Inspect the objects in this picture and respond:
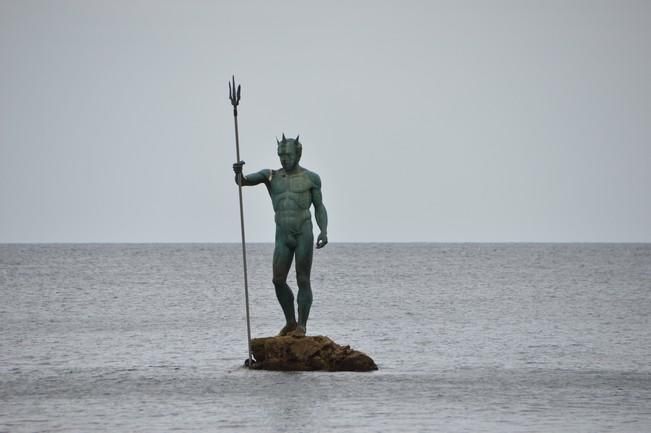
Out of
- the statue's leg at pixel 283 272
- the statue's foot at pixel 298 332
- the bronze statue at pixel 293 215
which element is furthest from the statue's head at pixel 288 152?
the statue's foot at pixel 298 332

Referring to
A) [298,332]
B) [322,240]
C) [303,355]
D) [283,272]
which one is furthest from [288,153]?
[303,355]

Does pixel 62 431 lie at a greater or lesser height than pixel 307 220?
lesser

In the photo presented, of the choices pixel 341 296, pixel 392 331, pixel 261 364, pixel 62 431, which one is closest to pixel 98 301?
pixel 341 296

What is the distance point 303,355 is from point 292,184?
8.35ft

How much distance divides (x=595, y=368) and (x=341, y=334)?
31.1 ft

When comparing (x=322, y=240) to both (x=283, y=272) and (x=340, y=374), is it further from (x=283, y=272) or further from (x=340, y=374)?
(x=340, y=374)

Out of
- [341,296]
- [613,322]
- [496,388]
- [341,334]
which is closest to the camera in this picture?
[496,388]

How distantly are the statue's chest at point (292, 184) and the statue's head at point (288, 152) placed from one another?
156 millimetres

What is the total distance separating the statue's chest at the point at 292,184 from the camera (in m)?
22.8

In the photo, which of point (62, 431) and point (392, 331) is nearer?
point (62, 431)

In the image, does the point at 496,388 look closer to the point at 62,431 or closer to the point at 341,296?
the point at 62,431

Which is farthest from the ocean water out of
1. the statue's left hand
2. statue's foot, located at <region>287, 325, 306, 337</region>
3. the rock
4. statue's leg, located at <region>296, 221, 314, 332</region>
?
the statue's left hand

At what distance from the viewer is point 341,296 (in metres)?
55.8

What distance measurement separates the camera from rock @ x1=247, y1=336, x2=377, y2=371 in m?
22.4
